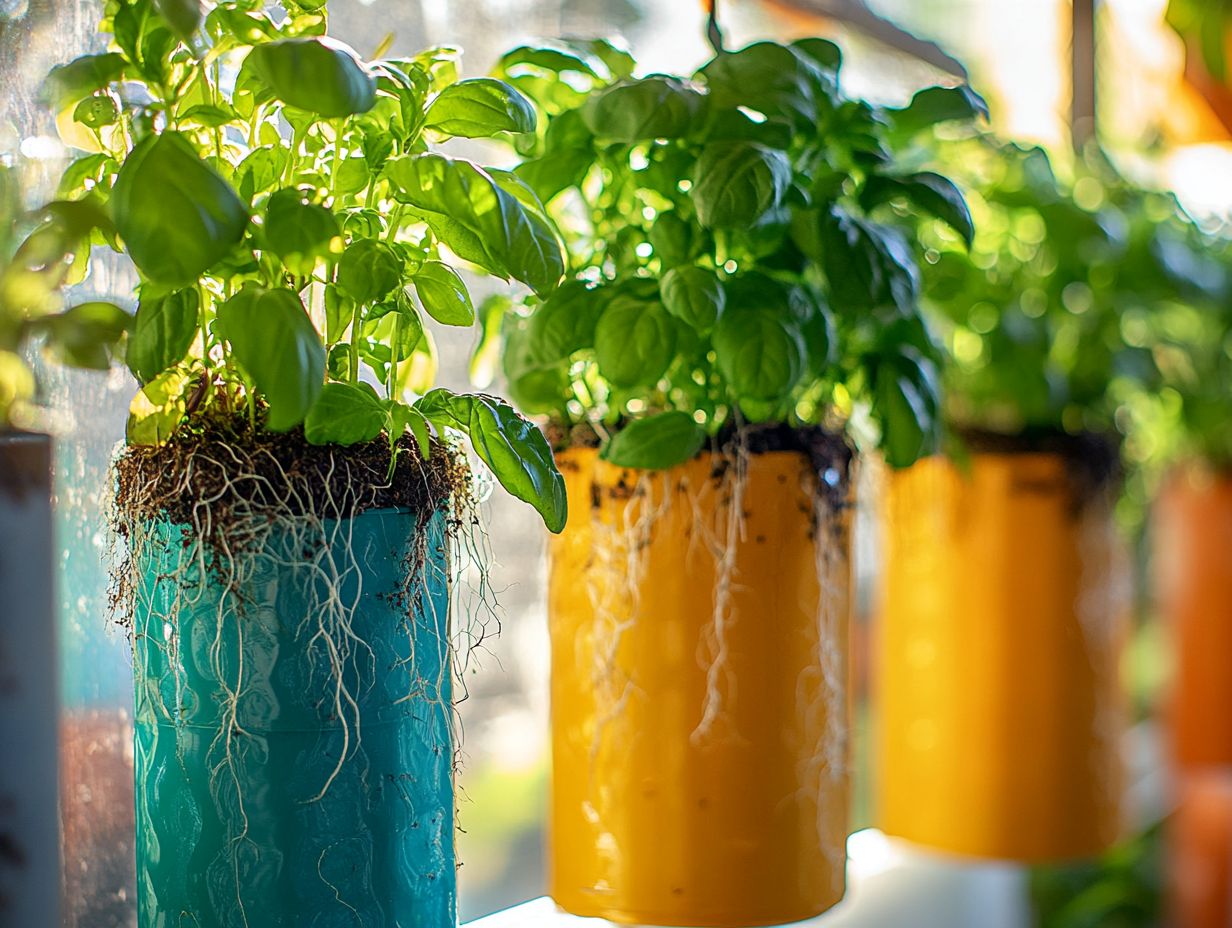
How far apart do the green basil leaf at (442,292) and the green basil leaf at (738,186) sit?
162 millimetres

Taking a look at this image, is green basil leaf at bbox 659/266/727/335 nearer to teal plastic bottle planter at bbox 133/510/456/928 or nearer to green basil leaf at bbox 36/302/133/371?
teal plastic bottle planter at bbox 133/510/456/928

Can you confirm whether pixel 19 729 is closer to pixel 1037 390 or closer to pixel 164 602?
pixel 164 602

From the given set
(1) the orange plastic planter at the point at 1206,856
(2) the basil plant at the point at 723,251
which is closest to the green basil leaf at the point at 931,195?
(2) the basil plant at the point at 723,251

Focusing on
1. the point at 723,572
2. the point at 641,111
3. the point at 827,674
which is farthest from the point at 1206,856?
the point at 641,111

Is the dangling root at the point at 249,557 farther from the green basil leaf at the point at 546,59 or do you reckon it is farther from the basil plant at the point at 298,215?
the green basil leaf at the point at 546,59

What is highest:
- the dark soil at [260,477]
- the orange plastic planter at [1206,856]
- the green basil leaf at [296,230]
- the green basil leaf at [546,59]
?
the green basil leaf at [546,59]

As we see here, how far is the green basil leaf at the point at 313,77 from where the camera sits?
0.55m

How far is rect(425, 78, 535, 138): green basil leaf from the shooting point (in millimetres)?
663

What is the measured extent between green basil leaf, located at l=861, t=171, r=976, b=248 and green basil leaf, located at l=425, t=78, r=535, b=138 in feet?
0.99

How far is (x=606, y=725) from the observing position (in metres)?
0.86

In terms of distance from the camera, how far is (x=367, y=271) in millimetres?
629

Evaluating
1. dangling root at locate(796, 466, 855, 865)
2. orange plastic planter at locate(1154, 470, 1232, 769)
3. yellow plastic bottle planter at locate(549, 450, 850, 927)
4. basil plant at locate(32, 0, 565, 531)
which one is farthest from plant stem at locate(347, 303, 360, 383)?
orange plastic planter at locate(1154, 470, 1232, 769)

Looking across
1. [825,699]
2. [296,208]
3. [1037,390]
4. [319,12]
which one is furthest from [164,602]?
[1037,390]

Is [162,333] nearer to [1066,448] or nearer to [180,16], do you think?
[180,16]
